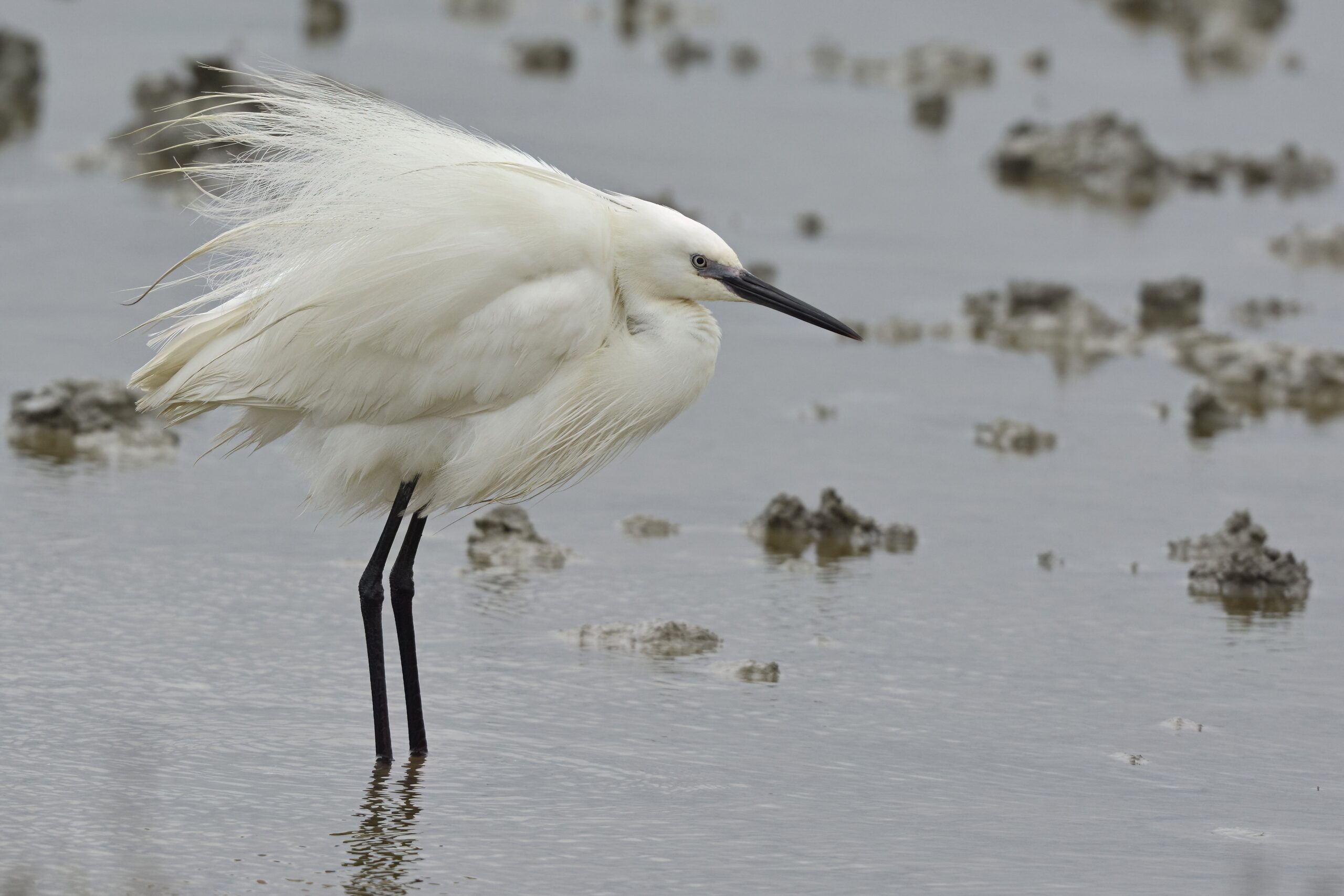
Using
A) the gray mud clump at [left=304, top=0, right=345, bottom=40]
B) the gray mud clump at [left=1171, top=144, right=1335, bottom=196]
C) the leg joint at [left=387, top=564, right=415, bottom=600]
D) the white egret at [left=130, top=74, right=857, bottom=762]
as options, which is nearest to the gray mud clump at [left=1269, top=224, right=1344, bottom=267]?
the gray mud clump at [left=1171, top=144, right=1335, bottom=196]

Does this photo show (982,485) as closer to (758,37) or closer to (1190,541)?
(1190,541)

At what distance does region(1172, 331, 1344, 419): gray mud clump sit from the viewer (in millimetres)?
9812

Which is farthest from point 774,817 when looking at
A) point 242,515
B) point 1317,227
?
point 1317,227

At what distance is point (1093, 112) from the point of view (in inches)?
624

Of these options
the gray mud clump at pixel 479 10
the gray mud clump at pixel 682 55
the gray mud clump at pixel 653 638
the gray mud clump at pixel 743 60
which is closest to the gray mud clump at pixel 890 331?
the gray mud clump at pixel 653 638

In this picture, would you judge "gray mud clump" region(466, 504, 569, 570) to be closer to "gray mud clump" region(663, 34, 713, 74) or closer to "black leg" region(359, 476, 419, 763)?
"black leg" region(359, 476, 419, 763)

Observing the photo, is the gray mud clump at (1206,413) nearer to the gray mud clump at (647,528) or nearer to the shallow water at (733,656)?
the shallow water at (733,656)

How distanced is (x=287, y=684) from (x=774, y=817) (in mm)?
1474

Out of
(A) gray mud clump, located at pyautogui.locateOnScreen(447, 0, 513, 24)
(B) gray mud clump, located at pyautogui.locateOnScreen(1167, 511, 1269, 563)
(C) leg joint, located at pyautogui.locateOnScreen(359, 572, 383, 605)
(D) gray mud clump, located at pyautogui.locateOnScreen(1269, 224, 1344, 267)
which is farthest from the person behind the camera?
(A) gray mud clump, located at pyautogui.locateOnScreen(447, 0, 513, 24)

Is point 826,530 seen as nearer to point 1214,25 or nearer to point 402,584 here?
point 402,584

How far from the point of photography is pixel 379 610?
5480mm

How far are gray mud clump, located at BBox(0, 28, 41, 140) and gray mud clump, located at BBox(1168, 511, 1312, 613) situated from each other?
9.77m

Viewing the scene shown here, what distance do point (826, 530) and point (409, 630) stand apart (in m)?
2.17

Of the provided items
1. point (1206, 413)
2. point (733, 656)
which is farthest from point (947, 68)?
point (733, 656)
